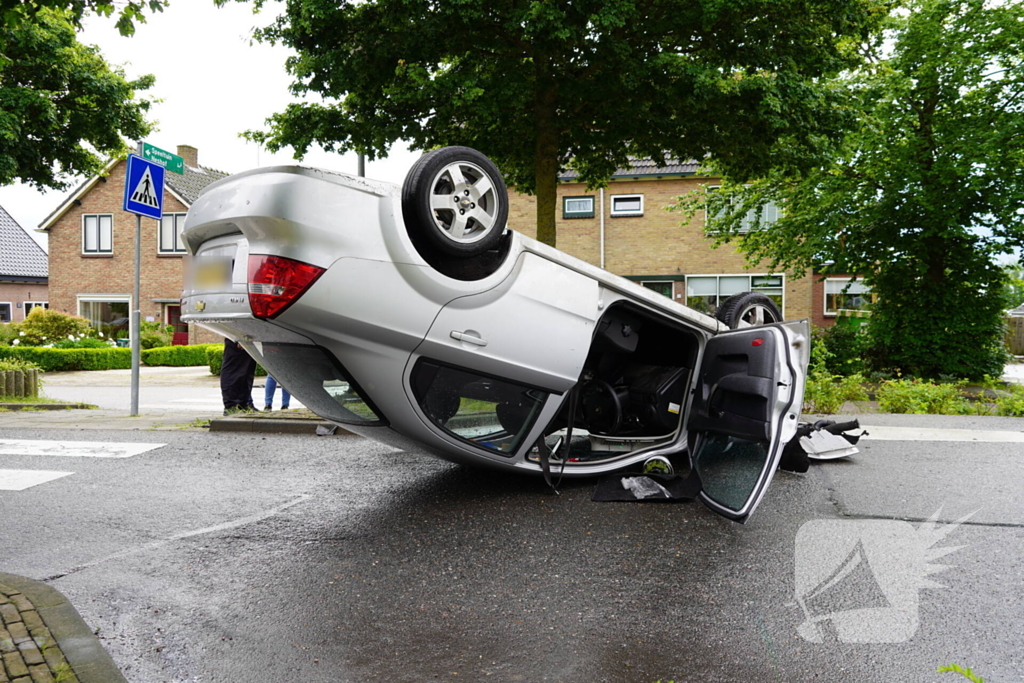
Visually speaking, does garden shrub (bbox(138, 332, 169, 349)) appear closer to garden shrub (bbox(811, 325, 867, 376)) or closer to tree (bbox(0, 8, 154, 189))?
tree (bbox(0, 8, 154, 189))

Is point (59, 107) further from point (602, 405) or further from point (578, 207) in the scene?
point (602, 405)

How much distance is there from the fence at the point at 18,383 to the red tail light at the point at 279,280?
10.6 metres

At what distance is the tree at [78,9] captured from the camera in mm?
4980

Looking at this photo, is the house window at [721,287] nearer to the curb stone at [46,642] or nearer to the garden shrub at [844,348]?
the garden shrub at [844,348]

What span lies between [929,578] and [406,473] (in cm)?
347

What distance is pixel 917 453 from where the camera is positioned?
6.16 m

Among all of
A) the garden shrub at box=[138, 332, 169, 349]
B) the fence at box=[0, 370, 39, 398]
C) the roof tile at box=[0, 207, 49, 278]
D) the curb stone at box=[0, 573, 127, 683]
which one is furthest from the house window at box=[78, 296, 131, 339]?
the curb stone at box=[0, 573, 127, 683]

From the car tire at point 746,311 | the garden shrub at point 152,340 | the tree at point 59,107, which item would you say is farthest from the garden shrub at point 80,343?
the car tire at point 746,311

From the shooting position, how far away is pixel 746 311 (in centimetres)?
564

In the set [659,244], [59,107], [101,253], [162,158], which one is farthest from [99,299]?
[162,158]

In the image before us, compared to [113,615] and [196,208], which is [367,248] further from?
[113,615]

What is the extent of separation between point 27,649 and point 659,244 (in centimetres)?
2543

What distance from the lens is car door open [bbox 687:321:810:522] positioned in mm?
4129

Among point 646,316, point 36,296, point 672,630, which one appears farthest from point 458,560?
point 36,296
